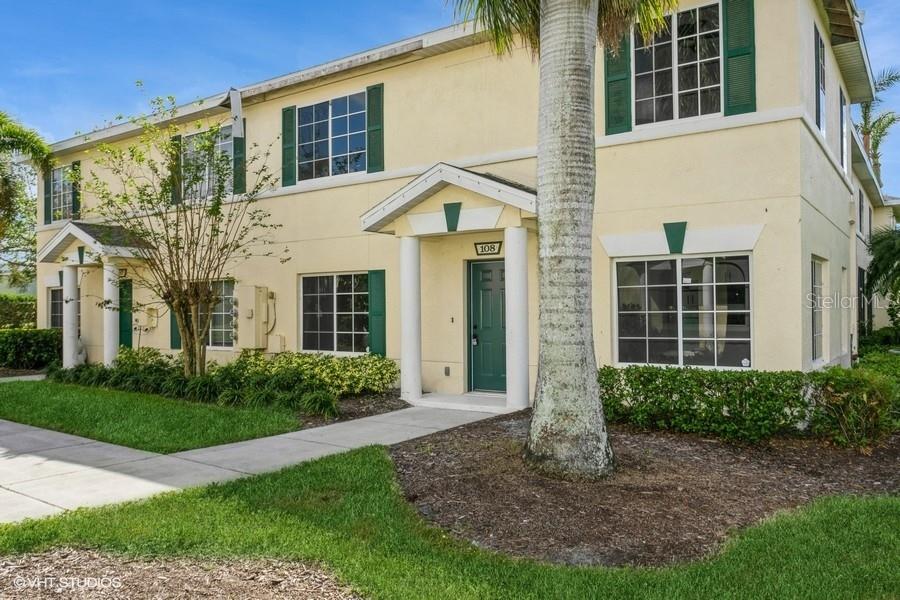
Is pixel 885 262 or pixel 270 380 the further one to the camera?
pixel 885 262

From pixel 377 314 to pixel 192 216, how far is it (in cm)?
396

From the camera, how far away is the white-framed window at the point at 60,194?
18.0 m

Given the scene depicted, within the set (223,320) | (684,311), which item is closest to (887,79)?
(684,311)

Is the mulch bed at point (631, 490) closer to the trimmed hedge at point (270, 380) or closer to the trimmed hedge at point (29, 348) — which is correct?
the trimmed hedge at point (270, 380)

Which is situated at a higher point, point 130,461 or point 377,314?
point 377,314

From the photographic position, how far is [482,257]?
36.7 ft

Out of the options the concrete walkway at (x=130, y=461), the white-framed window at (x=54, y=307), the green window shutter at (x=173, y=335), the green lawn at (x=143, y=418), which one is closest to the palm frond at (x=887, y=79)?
the concrete walkway at (x=130, y=461)

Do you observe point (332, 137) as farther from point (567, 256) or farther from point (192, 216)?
point (567, 256)

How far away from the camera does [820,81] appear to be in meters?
10.3

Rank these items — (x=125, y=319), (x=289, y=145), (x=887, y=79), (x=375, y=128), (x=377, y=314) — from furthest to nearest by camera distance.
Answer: (x=887, y=79), (x=125, y=319), (x=289, y=145), (x=375, y=128), (x=377, y=314)

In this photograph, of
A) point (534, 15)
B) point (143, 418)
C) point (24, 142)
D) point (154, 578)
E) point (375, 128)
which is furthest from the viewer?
point (24, 142)

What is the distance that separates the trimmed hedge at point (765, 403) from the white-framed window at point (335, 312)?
231 inches

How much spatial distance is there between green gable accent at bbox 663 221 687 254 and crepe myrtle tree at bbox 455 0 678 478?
340 cm

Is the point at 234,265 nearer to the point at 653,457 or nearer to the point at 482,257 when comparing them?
the point at 482,257
